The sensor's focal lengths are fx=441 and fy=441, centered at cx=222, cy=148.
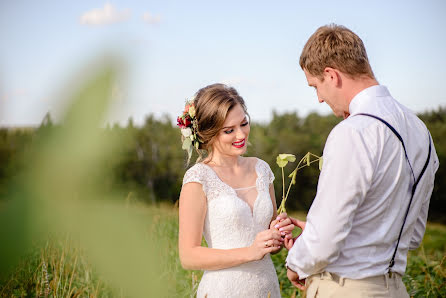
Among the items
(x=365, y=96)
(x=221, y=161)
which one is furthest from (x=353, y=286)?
(x=221, y=161)

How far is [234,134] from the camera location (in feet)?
9.79

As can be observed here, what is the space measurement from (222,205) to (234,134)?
48 centimetres

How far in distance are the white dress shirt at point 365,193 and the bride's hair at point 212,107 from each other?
1019 millimetres

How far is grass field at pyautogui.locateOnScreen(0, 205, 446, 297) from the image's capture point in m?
0.52

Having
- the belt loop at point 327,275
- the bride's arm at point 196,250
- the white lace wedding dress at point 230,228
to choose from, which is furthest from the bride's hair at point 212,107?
the belt loop at point 327,275

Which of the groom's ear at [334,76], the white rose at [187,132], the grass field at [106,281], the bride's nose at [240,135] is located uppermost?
the groom's ear at [334,76]

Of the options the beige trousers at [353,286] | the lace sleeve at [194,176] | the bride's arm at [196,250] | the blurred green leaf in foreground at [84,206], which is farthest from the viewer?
the lace sleeve at [194,176]

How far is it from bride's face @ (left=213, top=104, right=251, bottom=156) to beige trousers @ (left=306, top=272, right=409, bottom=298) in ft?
3.54

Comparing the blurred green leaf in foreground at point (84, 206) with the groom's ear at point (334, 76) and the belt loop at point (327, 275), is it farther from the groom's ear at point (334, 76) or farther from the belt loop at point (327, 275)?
the groom's ear at point (334, 76)

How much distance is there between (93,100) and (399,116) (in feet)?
6.49

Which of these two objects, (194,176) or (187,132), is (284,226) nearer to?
(194,176)

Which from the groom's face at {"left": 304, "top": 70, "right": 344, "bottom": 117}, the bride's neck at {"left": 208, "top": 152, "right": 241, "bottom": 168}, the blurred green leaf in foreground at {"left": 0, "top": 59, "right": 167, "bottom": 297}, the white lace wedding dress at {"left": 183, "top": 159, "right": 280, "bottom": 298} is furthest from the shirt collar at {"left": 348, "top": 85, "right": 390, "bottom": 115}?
the blurred green leaf in foreground at {"left": 0, "top": 59, "right": 167, "bottom": 297}

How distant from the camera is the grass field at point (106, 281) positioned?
1.69 ft

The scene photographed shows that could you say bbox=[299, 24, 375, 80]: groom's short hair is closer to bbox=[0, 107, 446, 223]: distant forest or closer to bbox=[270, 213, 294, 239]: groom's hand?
bbox=[270, 213, 294, 239]: groom's hand
